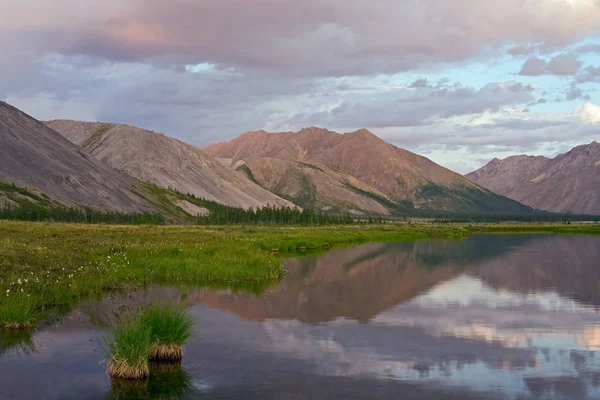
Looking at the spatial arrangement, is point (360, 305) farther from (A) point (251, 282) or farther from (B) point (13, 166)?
(B) point (13, 166)

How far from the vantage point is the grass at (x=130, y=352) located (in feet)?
68.5

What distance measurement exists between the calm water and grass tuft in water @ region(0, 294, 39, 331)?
876 mm

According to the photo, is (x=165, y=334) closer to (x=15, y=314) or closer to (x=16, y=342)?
(x=16, y=342)

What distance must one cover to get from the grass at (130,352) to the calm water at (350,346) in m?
0.67

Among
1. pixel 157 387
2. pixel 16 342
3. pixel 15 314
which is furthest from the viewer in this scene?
pixel 15 314

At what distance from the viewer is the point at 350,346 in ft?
88.4

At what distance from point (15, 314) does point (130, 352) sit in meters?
9.50

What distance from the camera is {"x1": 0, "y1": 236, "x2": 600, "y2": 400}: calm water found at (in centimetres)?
2073

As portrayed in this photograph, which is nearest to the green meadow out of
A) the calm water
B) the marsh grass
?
the marsh grass

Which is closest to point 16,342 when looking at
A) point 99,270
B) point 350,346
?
point 350,346

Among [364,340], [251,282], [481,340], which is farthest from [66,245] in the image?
[481,340]

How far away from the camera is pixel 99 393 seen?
1995cm

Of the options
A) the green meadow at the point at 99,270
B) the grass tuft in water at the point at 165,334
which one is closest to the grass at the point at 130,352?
the grass tuft in water at the point at 165,334

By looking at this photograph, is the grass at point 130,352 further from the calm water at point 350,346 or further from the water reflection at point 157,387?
the calm water at point 350,346
